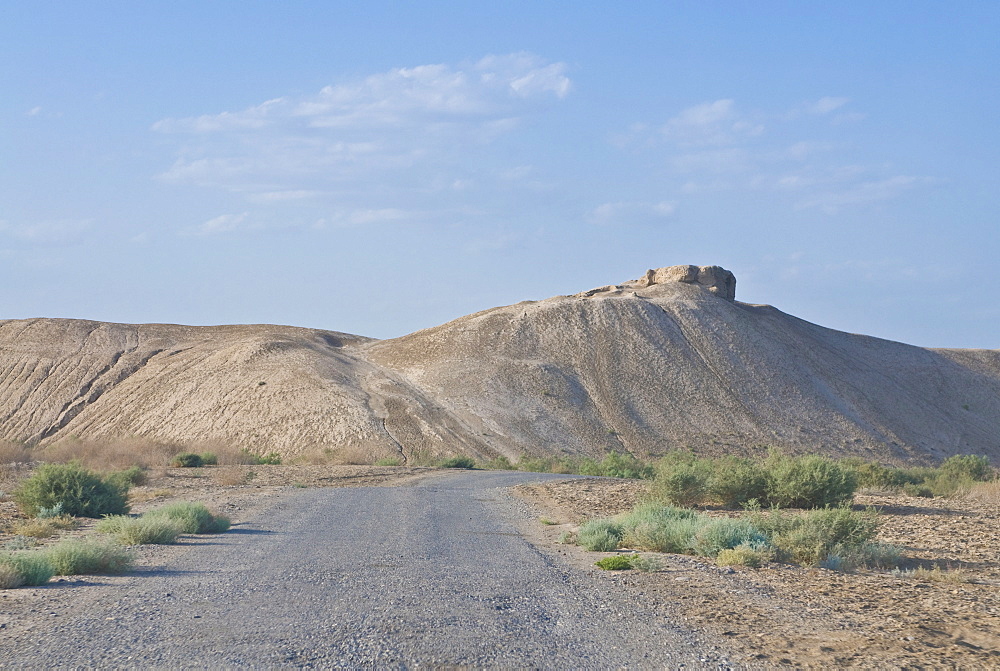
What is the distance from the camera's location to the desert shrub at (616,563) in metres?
11.7

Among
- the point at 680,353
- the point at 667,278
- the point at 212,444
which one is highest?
the point at 667,278

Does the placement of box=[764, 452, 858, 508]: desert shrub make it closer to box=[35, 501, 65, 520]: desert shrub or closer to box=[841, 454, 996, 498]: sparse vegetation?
box=[841, 454, 996, 498]: sparse vegetation

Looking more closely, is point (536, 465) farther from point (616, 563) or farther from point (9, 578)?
point (9, 578)

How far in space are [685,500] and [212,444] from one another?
38.4m

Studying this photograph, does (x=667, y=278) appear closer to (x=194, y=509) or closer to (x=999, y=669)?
(x=194, y=509)

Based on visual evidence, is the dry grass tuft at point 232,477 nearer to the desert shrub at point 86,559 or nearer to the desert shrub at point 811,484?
the desert shrub at point 811,484

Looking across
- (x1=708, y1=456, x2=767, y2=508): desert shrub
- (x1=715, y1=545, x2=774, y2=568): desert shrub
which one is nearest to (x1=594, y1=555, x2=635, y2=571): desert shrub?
(x1=715, y1=545, x2=774, y2=568): desert shrub

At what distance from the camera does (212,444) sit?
2062 inches

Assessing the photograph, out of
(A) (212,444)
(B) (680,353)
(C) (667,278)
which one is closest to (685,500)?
(A) (212,444)

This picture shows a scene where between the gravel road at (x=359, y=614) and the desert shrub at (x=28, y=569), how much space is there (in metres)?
0.41

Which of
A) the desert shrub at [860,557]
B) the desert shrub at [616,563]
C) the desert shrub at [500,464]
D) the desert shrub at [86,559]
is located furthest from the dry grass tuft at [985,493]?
the desert shrub at [500,464]

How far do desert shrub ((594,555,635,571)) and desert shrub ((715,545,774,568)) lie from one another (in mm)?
1203

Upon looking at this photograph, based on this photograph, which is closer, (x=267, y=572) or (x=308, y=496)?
(x=267, y=572)

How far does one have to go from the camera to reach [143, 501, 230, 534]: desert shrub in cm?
1480
